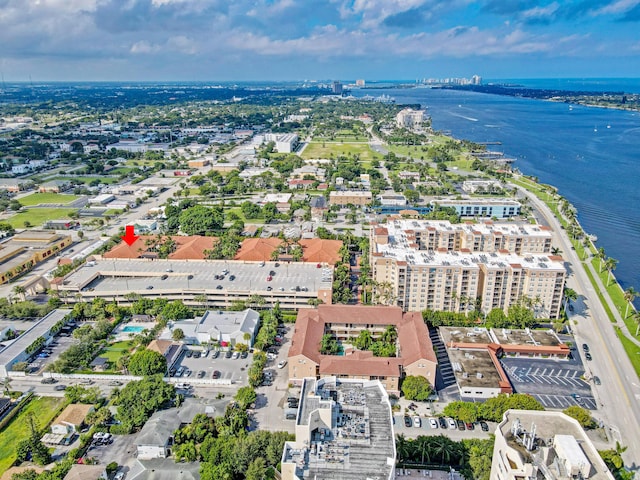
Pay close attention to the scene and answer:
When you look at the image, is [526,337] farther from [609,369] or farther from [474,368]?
[474,368]

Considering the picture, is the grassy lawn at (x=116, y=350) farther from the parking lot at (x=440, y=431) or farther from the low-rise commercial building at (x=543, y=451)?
the low-rise commercial building at (x=543, y=451)

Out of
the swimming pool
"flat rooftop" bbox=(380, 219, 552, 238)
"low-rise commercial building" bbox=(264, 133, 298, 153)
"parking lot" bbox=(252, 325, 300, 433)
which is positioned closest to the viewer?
"parking lot" bbox=(252, 325, 300, 433)

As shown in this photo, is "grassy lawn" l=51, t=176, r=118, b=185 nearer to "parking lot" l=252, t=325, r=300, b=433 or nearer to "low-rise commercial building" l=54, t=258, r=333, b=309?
"low-rise commercial building" l=54, t=258, r=333, b=309

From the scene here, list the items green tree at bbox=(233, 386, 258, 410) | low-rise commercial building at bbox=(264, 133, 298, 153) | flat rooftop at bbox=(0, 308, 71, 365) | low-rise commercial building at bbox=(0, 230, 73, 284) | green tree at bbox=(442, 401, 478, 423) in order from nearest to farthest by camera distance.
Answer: green tree at bbox=(442, 401, 478, 423) < green tree at bbox=(233, 386, 258, 410) < flat rooftop at bbox=(0, 308, 71, 365) < low-rise commercial building at bbox=(0, 230, 73, 284) < low-rise commercial building at bbox=(264, 133, 298, 153)

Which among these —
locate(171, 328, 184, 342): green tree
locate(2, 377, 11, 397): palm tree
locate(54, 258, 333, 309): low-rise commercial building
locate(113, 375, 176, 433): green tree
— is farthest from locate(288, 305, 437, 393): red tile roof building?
locate(2, 377, 11, 397): palm tree

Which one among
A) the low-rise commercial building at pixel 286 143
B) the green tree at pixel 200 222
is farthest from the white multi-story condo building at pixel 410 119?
the green tree at pixel 200 222

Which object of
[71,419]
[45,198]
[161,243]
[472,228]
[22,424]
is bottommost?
[22,424]

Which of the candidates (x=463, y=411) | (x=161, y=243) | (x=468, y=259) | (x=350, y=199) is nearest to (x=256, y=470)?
(x=463, y=411)
